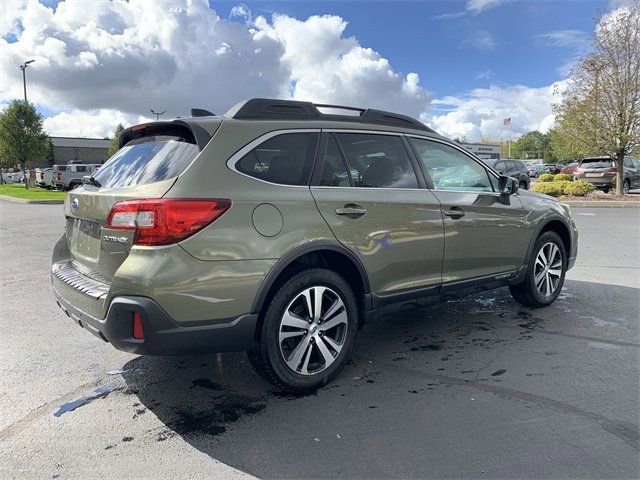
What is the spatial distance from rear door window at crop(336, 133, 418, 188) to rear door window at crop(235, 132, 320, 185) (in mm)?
319

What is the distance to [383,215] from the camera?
361cm

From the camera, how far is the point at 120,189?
3096 mm

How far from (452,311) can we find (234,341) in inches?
116

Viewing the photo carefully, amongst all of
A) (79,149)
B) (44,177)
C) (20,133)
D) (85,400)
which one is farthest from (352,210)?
(79,149)

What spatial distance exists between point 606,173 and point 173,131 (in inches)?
904

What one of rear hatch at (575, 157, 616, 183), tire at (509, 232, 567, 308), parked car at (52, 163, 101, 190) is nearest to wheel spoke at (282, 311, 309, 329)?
tire at (509, 232, 567, 308)

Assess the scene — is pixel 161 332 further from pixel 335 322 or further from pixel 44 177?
pixel 44 177

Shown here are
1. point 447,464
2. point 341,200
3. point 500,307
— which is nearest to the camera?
point 447,464

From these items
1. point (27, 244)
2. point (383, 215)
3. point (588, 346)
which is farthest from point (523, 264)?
point (27, 244)

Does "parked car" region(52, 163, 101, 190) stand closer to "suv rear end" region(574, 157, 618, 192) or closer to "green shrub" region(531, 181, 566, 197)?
"green shrub" region(531, 181, 566, 197)

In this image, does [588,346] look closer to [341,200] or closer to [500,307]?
[500,307]

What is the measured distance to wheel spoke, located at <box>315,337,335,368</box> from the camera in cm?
333

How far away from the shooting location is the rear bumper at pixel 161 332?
2.73m

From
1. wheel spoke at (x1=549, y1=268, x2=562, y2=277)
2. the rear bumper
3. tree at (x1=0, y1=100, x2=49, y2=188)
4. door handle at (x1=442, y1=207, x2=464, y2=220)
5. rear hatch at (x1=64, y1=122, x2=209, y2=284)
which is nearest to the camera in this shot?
the rear bumper
